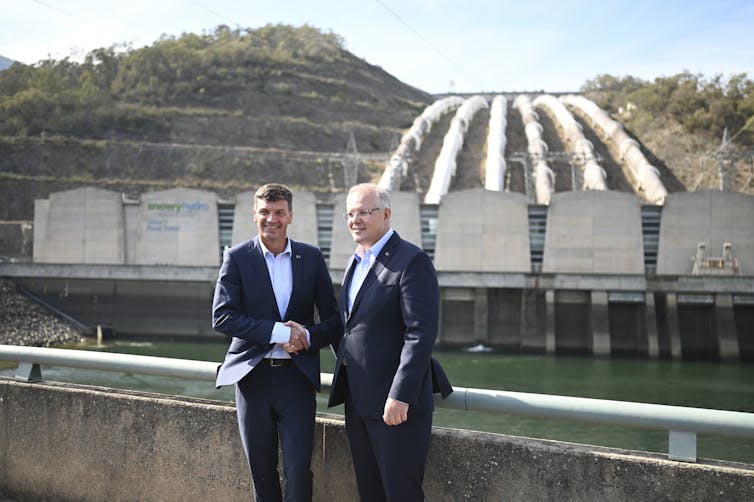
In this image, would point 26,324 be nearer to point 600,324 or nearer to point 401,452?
point 600,324

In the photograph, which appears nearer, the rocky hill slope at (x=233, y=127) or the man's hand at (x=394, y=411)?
the man's hand at (x=394, y=411)

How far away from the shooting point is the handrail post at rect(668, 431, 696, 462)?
3.30 meters

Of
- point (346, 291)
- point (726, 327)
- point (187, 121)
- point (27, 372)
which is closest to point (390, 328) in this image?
point (346, 291)

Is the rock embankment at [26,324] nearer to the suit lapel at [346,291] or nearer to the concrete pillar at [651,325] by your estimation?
the concrete pillar at [651,325]

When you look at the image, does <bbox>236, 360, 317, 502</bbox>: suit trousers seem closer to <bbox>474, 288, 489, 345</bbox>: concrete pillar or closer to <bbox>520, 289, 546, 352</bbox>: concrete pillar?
<bbox>520, 289, 546, 352</bbox>: concrete pillar

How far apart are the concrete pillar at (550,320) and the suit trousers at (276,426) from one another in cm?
2807

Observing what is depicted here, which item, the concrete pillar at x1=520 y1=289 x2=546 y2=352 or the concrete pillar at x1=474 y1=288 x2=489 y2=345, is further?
the concrete pillar at x1=474 y1=288 x2=489 y2=345

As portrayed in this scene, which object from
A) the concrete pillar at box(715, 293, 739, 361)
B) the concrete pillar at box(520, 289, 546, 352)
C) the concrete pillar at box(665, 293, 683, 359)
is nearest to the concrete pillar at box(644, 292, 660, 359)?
the concrete pillar at box(665, 293, 683, 359)

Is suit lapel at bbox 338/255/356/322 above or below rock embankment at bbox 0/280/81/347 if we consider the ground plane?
above

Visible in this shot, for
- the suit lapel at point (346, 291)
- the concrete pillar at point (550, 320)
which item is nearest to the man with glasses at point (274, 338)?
the suit lapel at point (346, 291)

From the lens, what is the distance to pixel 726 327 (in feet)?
95.2

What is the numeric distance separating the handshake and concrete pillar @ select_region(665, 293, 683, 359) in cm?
2883

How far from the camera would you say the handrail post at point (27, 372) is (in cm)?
480

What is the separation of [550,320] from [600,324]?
2188 mm
